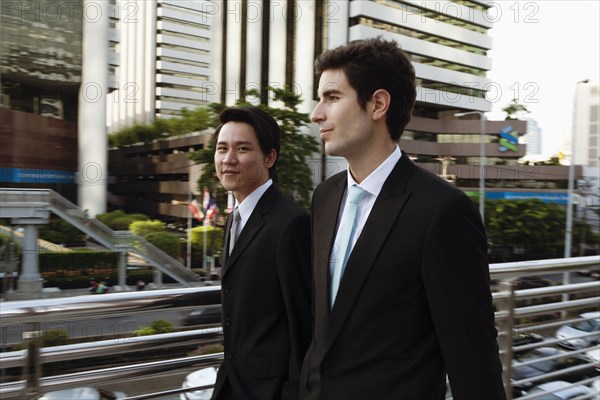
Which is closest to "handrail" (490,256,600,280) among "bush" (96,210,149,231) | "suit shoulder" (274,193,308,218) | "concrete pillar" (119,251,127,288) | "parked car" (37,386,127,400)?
"suit shoulder" (274,193,308,218)

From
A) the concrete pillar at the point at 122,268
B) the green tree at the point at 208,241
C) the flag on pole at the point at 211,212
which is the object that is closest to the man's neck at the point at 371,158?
the concrete pillar at the point at 122,268

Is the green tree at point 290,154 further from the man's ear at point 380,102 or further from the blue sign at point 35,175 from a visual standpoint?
the man's ear at point 380,102

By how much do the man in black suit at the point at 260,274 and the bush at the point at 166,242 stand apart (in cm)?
2501

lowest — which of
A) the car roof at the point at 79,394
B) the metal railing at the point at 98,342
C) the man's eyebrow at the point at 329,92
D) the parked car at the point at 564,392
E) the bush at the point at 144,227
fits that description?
the bush at the point at 144,227

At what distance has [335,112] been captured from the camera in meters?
1.23

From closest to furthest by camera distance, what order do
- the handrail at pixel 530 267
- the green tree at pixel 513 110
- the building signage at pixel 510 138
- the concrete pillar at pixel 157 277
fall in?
the handrail at pixel 530 267 < the concrete pillar at pixel 157 277 < the green tree at pixel 513 110 < the building signage at pixel 510 138

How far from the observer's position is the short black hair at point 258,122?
1500 mm

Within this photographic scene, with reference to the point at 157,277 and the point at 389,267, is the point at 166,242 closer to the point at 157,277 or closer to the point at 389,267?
the point at 157,277

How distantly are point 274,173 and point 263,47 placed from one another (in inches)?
1463

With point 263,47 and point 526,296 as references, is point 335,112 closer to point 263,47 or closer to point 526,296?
point 526,296

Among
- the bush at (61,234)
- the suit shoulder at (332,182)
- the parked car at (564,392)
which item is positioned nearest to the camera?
the suit shoulder at (332,182)

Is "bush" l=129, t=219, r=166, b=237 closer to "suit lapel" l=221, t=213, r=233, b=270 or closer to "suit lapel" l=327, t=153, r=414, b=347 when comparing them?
"suit lapel" l=221, t=213, r=233, b=270

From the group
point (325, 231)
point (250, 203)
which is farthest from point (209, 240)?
point (325, 231)

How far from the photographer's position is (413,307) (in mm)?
1134
